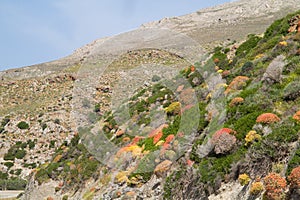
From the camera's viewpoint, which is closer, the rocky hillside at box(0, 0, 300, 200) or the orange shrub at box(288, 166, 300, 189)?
the orange shrub at box(288, 166, 300, 189)

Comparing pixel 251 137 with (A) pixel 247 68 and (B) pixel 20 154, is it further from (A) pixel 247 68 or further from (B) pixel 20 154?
(B) pixel 20 154

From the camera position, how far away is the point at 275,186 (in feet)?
35.1

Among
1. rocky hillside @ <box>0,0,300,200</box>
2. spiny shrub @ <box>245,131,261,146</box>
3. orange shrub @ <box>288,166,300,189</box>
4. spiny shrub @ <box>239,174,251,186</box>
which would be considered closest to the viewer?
orange shrub @ <box>288,166,300,189</box>

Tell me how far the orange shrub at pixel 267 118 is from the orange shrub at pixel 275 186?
12.7 ft

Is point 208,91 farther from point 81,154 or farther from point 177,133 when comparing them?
point 81,154

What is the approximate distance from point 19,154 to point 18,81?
3054 centimetres

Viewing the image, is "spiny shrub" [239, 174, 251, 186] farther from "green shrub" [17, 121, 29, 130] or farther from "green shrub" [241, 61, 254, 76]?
"green shrub" [17, 121, 29, 130]

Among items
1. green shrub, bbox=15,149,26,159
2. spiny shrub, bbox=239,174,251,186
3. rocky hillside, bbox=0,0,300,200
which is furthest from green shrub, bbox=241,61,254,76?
green shrub, bbox=15,149,26,159

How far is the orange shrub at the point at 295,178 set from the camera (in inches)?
405

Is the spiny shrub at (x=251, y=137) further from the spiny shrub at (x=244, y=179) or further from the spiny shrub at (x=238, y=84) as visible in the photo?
the spiny shrub at (x=238, y=84)

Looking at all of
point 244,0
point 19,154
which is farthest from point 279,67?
point 244,0

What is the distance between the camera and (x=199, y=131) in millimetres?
19547

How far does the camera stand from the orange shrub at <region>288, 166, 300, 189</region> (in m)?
10.3

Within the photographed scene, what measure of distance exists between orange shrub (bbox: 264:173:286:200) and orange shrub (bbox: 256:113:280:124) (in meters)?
3.88
